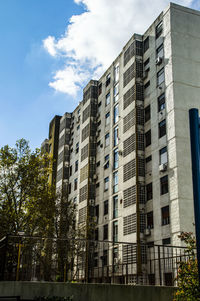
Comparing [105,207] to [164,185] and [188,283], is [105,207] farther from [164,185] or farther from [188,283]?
[188,283]

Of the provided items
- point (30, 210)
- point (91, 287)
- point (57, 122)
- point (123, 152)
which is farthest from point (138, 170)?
point (57, 122)

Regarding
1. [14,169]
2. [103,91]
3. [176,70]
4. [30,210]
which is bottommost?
[30,210]

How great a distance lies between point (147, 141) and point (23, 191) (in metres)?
14.0

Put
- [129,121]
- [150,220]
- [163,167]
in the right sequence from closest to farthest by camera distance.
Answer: [163,167]
[150,220]
[129,121]

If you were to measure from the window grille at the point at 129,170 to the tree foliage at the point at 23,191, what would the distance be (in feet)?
33.9

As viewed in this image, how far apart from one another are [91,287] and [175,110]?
21.7 m

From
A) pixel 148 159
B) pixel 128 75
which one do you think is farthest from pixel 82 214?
pixel 128 75

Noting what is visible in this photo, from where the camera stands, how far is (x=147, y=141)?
35.6 meters

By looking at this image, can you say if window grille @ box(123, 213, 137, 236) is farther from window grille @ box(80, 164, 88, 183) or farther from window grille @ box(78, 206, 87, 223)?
window grille @ box(80, 164, 88, 183)

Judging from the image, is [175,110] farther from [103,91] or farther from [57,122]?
[57,122]

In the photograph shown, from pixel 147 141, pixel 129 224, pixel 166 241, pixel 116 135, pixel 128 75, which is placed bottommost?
pixel 166 241

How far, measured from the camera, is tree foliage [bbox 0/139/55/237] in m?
25.5

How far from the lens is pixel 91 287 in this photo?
11883 mm

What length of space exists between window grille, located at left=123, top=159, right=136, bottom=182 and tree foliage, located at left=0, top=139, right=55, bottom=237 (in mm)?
10322
